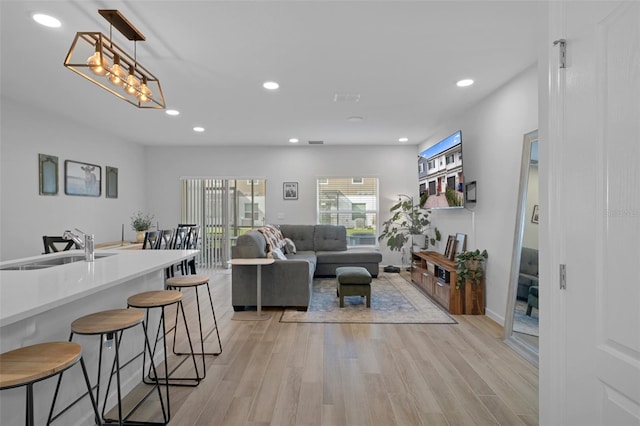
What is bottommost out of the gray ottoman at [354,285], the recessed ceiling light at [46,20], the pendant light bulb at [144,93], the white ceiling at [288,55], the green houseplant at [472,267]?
the gray ottoman at [354,285]

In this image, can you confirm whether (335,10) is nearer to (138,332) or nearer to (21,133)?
(138,332)

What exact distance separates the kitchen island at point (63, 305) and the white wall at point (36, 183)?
8.03 feet

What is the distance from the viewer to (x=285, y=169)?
6766mm

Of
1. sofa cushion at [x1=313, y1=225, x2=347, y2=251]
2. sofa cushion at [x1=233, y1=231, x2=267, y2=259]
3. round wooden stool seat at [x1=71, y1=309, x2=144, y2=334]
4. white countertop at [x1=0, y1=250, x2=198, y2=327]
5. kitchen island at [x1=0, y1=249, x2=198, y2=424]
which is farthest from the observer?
sofa cushion at [x1=313, y1=225, x2=347, y2=251]

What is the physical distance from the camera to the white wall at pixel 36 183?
3.88m

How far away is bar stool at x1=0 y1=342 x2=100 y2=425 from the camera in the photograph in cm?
104

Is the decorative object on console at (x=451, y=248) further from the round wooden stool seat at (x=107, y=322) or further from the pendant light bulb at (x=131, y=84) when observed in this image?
the pendant light bulb at (x=131, y=84)

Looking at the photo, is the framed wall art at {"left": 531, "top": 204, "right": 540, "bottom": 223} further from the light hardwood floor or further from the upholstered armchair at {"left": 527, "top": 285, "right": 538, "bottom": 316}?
the light hardwood floor

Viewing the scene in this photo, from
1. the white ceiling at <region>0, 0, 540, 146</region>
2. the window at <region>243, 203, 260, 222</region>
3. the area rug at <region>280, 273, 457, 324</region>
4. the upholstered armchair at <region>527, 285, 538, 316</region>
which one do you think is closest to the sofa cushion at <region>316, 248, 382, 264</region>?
the area rug at <region>280, 273, 457, 324</region>

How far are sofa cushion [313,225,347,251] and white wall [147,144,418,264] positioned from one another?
0.50 meters

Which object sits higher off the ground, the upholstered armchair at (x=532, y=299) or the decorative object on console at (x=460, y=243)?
the decorative object on console at (x=460, y=243)

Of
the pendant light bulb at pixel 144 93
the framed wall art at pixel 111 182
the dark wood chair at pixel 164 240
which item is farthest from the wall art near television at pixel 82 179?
the pendant light bulb at pixel 144 93

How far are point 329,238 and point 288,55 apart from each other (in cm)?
405

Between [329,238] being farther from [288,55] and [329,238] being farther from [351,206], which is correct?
[288,55]
